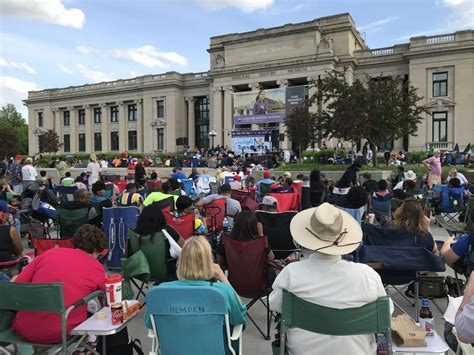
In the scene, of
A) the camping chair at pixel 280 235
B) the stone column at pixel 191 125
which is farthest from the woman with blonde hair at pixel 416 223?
the stone column at pixel 191 125

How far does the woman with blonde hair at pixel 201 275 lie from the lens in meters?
2.84

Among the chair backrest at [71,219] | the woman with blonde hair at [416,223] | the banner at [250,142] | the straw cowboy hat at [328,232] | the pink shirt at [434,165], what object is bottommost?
the chair backrest at [71,219]

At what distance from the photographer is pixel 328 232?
9.36 feet

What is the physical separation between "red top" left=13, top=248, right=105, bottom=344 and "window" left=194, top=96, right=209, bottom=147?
45.7 metres

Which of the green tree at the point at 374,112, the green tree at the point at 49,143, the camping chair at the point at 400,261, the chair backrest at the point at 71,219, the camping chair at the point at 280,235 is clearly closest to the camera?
the camping chair at the point at 400,261

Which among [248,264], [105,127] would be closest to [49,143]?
[105,127]

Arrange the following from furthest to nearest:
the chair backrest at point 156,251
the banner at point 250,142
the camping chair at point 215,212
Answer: the banner at point 250,142
the camping chair at point 215,212
the chair backrest at point 156,251

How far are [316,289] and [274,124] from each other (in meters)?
37.5

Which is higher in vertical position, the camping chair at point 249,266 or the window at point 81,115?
the window at point 81,115

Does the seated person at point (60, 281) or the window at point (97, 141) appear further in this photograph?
the window at point (97, 141)

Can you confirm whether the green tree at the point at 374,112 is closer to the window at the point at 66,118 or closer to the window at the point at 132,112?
the window at the point at 132,112

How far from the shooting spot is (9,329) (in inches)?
132

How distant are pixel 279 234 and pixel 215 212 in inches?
77.4

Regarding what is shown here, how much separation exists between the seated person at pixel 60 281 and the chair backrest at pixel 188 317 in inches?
37.7
